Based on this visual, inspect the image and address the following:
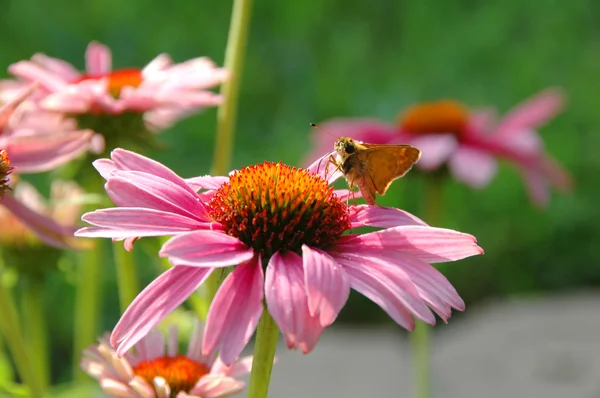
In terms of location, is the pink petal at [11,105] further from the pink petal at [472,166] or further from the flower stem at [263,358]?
the pink petal at [472,166]

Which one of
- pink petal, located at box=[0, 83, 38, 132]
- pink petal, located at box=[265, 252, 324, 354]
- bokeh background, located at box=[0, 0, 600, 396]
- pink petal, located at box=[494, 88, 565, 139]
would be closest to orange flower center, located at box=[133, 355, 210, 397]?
pink petal, located at box=[265, 252, 324, 354]

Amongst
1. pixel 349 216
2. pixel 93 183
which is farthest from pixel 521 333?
pixel 349 216

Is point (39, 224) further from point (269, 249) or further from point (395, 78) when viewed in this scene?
point (395, 78)

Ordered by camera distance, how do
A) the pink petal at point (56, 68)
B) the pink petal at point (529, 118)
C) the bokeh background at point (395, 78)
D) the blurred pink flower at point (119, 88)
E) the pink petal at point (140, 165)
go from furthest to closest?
the bokeh background at point (395, 78) → the pink petal at point (529, 118) → the pink petal at point (56, 68) → the blurred pink flower at point (119, 88) → the pink petal at point (140, 165)

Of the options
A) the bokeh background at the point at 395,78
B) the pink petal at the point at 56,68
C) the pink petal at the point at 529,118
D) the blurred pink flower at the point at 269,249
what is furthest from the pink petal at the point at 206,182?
the bokeh background at the point at 395,78

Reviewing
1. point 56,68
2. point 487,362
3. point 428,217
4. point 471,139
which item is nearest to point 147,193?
point 56,68

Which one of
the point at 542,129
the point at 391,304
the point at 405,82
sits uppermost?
the point at 405,82

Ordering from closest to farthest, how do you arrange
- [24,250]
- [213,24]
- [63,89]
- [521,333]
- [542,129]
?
1. [63,89]
2. [24,250]
3. [521,333]
4. [542,129]
5. [213,24]

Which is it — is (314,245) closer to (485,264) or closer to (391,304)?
(391,304)
